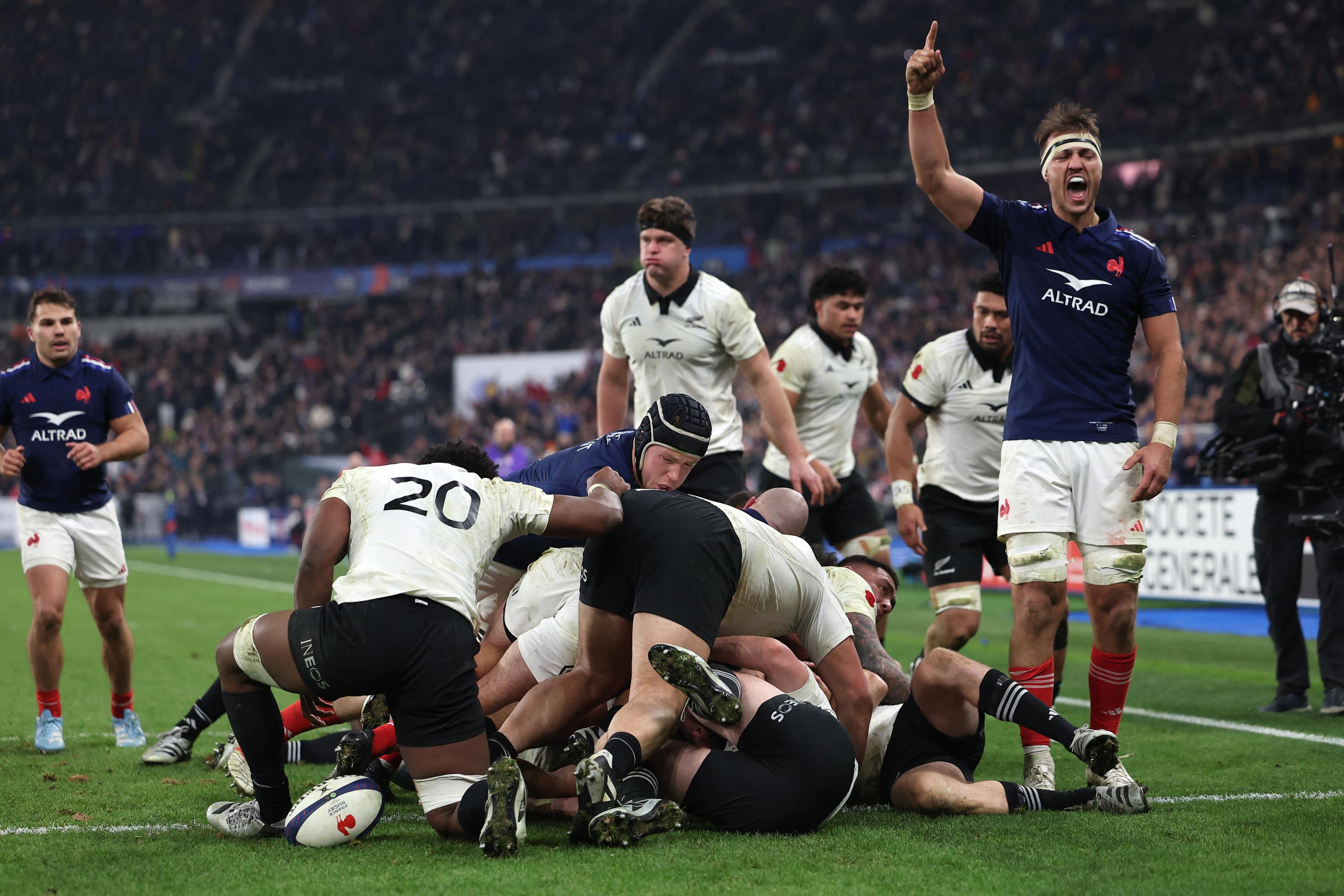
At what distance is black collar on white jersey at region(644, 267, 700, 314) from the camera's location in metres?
7.48

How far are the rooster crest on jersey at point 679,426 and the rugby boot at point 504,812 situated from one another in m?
1.54

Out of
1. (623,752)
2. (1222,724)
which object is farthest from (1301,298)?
(623,752)

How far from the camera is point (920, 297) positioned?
104 feet

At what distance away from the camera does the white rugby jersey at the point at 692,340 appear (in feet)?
24.5

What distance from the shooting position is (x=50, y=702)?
694cm

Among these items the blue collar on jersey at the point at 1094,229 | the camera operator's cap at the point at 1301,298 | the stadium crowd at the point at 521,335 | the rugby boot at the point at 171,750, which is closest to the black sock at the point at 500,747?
the rugby boot at the point at 171,750

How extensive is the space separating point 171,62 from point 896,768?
48529mm

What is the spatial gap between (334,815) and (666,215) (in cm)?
403

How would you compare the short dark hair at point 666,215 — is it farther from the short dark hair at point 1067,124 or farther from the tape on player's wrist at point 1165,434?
the tape on player's wrist at point 1165,434

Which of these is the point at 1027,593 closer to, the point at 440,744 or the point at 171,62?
the point at 440,744

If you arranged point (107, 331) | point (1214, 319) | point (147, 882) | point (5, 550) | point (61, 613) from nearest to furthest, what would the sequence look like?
1. point (147, 882)
2. point (61, 613)
3. point (1214, 319)
4. point (5, 550)
5. point (107, 331)

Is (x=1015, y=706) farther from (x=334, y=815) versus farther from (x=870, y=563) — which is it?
(x=334, y=815)

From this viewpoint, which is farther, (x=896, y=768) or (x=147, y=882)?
(x=896, y=768)

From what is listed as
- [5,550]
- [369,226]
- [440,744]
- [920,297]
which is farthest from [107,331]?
[440,744]
